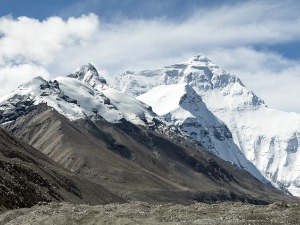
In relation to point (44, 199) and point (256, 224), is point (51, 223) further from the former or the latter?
point (44, 199)

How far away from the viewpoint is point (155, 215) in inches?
3093

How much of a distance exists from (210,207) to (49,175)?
11430 centimetres

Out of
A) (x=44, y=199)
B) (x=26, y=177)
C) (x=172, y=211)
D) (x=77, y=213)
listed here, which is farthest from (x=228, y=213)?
(x=26, y=177)

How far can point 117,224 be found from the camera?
72.7 metres

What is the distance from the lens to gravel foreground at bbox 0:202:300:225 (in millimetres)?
71500

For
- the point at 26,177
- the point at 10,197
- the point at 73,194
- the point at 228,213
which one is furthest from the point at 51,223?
the point at 73,194

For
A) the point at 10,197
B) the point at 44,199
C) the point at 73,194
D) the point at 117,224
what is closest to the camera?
the point at 117,224

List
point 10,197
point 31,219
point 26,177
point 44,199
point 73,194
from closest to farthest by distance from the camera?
point 31,219 → point 10,197 → point 44,199 → point 26,177 → point 73,194

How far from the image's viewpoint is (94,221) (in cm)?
7556

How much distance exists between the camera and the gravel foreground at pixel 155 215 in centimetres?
7150

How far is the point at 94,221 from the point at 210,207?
20.8 metres

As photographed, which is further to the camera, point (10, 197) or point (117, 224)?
point (10, 197)

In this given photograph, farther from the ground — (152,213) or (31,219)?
(152,213)

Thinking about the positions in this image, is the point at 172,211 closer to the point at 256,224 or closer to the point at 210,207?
the point at 210,207
